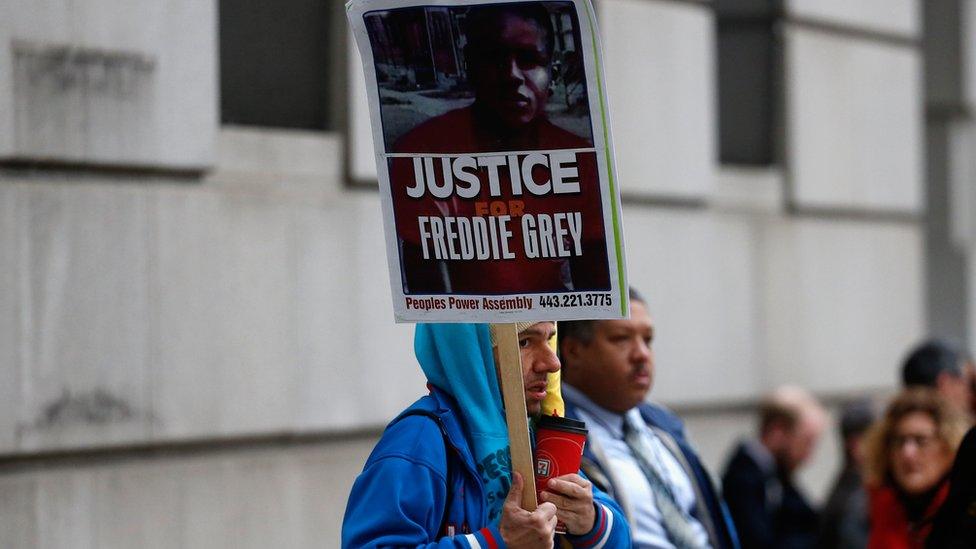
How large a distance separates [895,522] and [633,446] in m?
1.22

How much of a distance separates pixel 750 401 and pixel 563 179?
575cm

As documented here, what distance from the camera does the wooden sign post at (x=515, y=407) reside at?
3.09 m

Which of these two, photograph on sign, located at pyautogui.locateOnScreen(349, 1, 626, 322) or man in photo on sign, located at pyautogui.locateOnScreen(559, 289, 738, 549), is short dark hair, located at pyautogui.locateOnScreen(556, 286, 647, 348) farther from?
photograph on sign, located at pyautogui.locateOnScreen(349, 1, 626, 322)

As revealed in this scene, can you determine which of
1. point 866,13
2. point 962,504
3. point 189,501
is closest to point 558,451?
point 962,504

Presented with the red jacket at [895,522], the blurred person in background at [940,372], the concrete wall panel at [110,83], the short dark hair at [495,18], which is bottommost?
the red jacket at [895,522]

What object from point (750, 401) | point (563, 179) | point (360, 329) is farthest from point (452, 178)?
point (750, 401)

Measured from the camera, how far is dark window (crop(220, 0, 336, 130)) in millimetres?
6250

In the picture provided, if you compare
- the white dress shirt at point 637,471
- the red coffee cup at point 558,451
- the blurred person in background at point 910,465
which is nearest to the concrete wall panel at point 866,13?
the blurred person in background at point 910,465

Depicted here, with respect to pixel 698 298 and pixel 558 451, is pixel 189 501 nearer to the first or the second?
pixel 558 451

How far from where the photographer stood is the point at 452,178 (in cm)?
315

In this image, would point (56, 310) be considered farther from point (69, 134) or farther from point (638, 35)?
point (638, 35)

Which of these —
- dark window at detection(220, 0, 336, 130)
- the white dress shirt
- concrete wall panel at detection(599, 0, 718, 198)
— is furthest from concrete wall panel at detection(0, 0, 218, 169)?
concrete wall panel at detection(599, 0, 718, 198)

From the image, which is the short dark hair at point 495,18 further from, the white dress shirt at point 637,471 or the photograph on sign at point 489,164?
the white dress shirt at point 637,471

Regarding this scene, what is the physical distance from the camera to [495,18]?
9.96 ft
